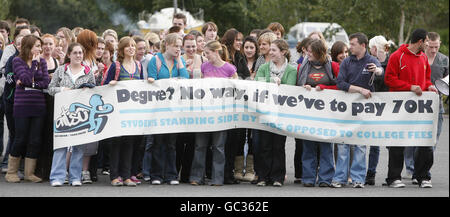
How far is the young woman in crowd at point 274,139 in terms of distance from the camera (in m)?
11.8

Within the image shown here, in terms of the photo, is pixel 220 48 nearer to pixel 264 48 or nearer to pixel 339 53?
pixel 264 48

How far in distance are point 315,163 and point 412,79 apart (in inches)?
65.8

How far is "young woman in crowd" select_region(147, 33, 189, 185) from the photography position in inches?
465

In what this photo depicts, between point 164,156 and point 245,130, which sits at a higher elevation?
point 245,130

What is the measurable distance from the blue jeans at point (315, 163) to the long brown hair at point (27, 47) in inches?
149

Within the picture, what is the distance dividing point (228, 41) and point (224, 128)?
1.62 metres

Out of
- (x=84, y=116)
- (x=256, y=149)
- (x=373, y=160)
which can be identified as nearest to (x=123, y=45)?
(x=84, y=116)

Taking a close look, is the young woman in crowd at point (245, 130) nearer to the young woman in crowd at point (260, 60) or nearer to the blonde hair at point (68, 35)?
the young woman in crowd at point (260, 60)

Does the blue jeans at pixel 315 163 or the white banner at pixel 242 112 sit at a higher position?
the white banner at pixel 242 112

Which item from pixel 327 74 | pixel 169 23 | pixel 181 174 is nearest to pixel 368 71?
pixel 327 74

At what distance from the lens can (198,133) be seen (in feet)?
39.1

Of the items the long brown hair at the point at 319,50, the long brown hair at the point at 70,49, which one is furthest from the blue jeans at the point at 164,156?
the long brown hair at the point at 319,50

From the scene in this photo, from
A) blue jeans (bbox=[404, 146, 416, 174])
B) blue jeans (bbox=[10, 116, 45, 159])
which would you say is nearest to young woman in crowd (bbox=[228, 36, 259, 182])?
blue jeans (bbox=[404, 146, 416, 174])

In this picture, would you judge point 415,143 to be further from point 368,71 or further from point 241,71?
point 241,71
